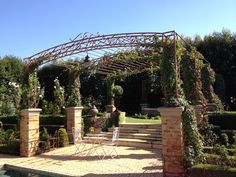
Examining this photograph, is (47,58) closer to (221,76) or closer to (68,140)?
(68,140)

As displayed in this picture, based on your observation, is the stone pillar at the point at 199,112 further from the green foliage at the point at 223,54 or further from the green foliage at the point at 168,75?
the green foliage at the point at 223,54

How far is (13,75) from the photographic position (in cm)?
2430

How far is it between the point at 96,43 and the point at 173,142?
4.18 meters

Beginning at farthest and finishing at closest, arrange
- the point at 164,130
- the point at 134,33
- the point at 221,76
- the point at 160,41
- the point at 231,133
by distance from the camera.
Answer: the point at 221,76 → the point at 231,133 → the point at 134,33 → the point at 160,41 → the point at 164,130

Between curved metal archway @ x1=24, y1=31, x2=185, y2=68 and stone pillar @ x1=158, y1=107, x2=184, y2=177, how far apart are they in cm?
195

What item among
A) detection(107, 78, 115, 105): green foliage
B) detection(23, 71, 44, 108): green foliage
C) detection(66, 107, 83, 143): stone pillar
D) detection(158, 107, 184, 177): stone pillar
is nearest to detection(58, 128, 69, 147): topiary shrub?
detection(66, 107, 83, 143): stone pillar

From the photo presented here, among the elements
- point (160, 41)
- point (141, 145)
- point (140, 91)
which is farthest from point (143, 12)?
point (140, 91)

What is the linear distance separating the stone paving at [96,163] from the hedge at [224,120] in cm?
230

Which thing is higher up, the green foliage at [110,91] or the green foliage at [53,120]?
the green foliage at [110,91]

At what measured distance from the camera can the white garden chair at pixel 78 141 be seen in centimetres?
1009

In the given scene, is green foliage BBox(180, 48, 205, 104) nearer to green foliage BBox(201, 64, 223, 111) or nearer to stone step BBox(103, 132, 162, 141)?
stone step BBox(103, 132, 162, 141)

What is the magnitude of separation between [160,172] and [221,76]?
1279cm

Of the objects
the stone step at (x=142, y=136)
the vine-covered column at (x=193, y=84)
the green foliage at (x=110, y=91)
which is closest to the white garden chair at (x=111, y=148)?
the stone step at (x=142, y=136)

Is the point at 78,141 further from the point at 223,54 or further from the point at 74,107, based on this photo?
the point at 223,54
